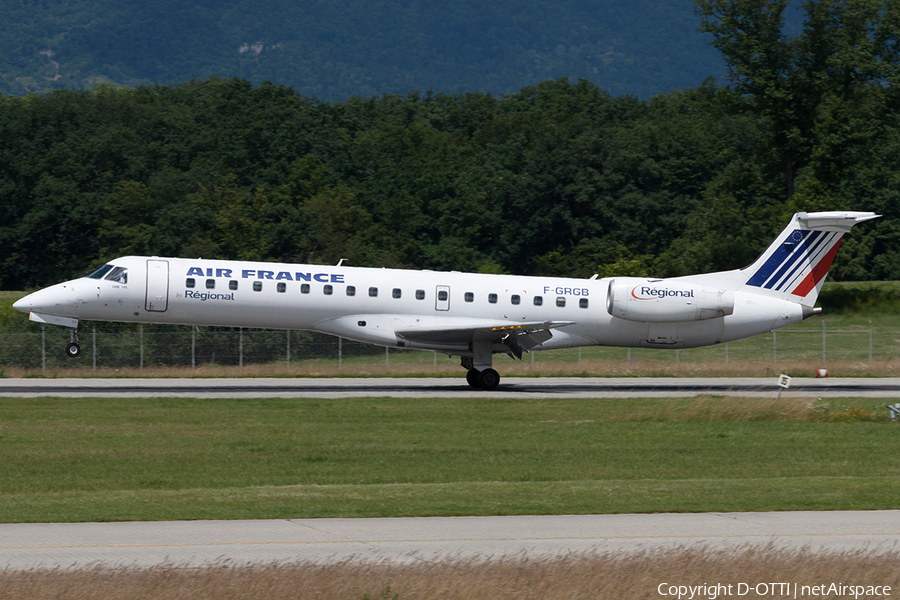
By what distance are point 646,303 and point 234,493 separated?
1890 centimetres

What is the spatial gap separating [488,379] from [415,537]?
19833mm

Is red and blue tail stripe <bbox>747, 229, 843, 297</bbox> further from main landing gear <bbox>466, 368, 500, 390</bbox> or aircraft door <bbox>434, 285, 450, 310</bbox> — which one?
aircraft door <bbox>434, 285, 450, 310</bbox>

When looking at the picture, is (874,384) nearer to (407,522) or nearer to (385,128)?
(407,522)

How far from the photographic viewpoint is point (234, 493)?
15.2m

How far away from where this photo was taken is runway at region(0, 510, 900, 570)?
1102cm

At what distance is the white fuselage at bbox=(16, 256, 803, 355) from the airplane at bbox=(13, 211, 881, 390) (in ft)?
0.10

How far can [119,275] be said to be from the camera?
30.6 meters

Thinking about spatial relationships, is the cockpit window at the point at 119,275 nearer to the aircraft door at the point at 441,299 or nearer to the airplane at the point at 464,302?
the airplane at the point at 464,302

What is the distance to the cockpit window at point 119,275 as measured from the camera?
30.6m

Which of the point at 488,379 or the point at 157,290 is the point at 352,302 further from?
the point at 157,290

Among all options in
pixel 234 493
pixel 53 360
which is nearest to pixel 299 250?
pixel 53 360

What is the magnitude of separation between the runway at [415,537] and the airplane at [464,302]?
1709cm

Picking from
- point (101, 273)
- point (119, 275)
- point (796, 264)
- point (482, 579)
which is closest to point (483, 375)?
point (796, 264)

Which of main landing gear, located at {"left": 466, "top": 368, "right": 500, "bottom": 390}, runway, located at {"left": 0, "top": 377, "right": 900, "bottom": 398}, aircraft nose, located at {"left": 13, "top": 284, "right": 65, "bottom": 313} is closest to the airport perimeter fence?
runway, located at {"left": 0, "top": 377, "right": 900, "bottom": 398}
